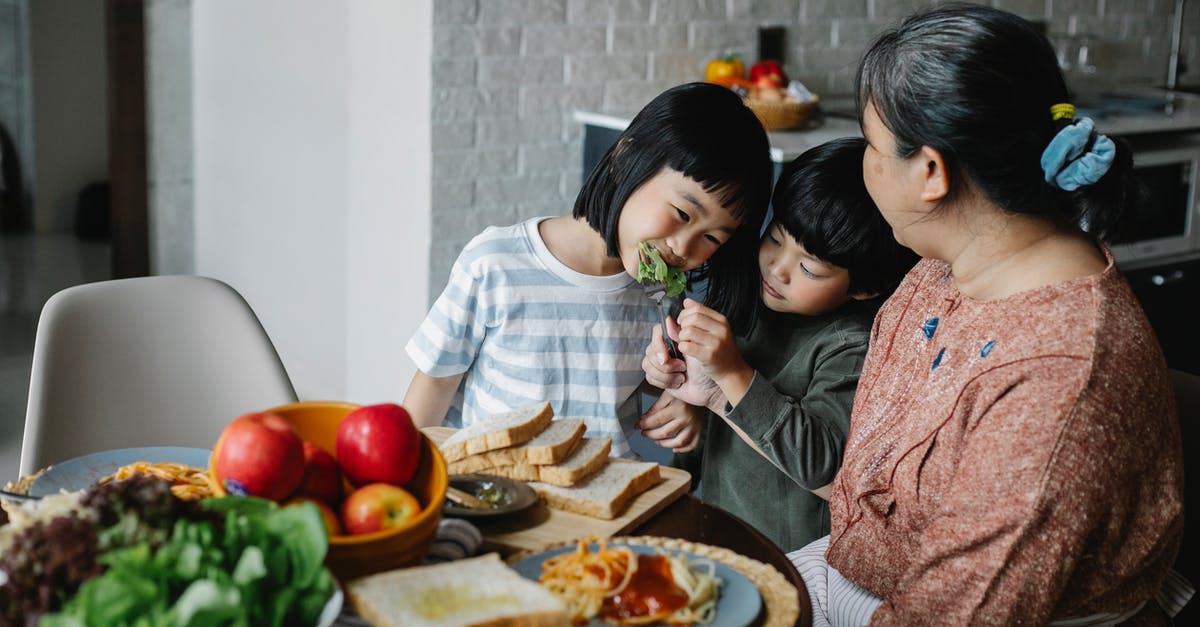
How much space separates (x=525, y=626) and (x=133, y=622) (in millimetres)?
315

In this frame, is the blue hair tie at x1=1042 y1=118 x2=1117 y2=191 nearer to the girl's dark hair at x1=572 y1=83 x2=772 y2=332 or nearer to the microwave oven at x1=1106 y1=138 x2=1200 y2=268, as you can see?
the girl's dark hair at x1=572 y1=83 x2=772 y2=332

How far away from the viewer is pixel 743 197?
1.79 metres

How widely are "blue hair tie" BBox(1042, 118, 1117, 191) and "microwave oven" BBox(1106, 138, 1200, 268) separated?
98.9 inches

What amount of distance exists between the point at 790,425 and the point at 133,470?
0.89 m

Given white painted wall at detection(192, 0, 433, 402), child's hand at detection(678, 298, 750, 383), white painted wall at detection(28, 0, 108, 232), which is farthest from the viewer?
white painted wall at detection(28, 0, 108, 232)

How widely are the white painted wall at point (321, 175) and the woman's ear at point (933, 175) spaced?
6.43 feet

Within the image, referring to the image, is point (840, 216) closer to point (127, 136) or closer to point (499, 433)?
point (499, 433)

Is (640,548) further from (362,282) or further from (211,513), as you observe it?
(362,282)

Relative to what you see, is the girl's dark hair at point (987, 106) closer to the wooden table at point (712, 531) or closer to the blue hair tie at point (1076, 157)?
the blue hair tie at point (1076, 157)

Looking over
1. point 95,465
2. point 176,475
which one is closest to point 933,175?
point 176,475

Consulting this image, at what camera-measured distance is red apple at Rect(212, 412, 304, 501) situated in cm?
107

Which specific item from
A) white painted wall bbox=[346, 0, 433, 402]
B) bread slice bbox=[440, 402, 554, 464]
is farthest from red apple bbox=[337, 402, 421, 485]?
white painted wall bbox=[346, 0, 433, 402]

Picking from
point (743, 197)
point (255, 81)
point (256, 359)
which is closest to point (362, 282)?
point (255, 81)

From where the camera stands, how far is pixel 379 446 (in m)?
1.14
